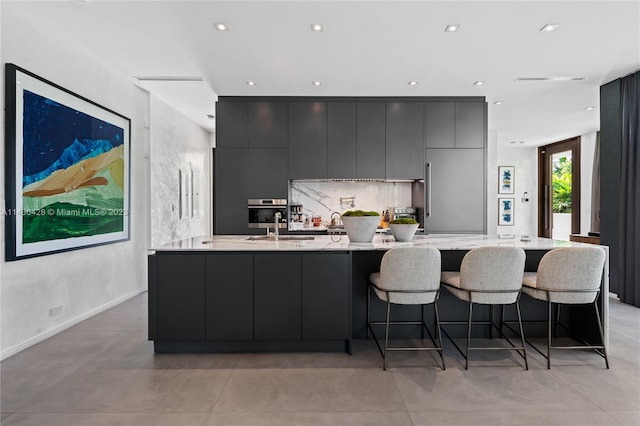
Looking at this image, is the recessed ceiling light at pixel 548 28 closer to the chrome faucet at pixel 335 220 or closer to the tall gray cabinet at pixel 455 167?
the tall gray cabinet at pixel 455 167

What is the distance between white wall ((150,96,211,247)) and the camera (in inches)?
213

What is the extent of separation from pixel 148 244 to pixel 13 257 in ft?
7.48

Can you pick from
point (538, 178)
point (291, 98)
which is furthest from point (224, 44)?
point (538, 178)

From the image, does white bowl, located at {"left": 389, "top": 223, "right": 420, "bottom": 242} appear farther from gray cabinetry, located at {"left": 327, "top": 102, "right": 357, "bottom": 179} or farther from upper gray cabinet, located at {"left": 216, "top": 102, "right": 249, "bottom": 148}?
upper gray cabinet, located at {"left": 216, "top": 102, "right": 249, "bottom": 148}

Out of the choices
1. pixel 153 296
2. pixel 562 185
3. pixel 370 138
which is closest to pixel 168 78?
pixel 370 138

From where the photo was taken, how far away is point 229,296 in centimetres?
293

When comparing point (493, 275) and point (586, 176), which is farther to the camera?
point (586, 176)

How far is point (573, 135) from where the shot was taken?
7844 mm

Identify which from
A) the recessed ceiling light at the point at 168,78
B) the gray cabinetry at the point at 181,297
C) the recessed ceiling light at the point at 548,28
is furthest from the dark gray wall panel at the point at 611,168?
the recessed ceiling light at the point at 168,78

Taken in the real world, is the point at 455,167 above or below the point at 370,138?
below

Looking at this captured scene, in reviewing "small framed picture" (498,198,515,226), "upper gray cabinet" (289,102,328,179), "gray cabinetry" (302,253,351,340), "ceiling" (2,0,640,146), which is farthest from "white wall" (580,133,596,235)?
"gray cabinetry" (302,253,351,340)

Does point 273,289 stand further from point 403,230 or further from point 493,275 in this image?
point 493,275

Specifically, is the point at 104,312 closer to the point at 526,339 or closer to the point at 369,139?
the point at 369,139

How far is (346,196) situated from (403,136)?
1.26 meters
